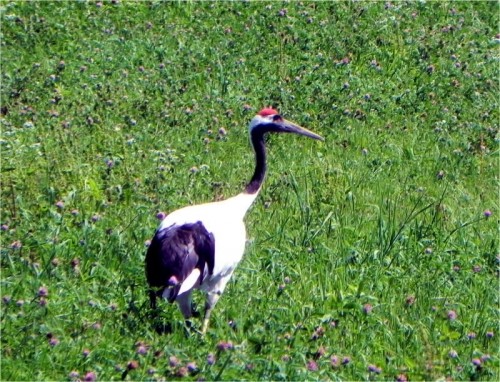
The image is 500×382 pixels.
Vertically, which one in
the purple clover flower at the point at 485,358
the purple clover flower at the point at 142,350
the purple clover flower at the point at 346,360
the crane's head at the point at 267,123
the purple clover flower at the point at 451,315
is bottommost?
the purple clover flower at the point at 485,358

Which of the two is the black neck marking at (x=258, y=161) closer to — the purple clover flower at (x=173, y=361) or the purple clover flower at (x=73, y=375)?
the purple clover flower at (x=173, y=361)

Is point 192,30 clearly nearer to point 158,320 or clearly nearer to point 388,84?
point 388,84

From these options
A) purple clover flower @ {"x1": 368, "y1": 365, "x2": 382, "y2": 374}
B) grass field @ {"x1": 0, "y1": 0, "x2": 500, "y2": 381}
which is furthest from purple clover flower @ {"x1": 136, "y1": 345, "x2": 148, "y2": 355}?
purple clover flower @ {"x1": 368, "y1": 365, "x2": 382, "y2": 374}

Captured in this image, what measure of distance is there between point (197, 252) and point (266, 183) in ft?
7.67

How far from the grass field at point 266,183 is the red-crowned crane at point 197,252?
0.13 m

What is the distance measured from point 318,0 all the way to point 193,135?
150 inches

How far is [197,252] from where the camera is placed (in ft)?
21.9

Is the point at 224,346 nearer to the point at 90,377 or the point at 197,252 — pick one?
the point at 90,377

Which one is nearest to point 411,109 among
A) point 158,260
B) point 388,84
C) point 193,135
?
point 388,84

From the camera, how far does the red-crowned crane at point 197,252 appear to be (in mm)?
6473

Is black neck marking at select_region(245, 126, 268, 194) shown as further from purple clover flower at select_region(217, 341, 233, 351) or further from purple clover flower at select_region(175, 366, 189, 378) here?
purple clover flower at select_region(175, 366, 189, 378)

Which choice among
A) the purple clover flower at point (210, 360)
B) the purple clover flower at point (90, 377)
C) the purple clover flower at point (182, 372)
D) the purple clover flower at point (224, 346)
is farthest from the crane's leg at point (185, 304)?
the purple clover flower at point (90, 377)

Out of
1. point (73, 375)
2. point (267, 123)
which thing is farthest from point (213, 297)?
point (267, 123)

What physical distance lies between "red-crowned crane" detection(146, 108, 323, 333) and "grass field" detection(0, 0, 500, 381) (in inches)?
5.2
